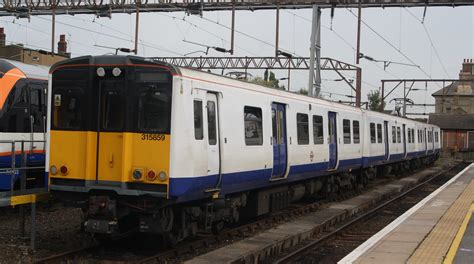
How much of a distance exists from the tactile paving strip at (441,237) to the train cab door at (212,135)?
3.36 m

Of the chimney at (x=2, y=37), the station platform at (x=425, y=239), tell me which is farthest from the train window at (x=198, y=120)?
the chimney at (x=2, y=37)

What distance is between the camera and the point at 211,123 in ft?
29.8

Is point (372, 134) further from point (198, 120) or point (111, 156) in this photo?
point (111, 156)

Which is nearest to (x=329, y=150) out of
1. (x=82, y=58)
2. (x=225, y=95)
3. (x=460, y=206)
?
(x=460, y=206)

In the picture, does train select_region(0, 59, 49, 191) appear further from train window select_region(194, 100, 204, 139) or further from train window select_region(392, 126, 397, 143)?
train window select_region(392, 126, 397, 143)

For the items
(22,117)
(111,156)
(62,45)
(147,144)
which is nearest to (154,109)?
(147,144)

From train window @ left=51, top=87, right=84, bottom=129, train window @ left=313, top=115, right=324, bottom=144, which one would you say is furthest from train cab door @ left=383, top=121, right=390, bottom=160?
train window @ left=51, top=87, right=84, bottom=129

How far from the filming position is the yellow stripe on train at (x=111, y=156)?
8031mm

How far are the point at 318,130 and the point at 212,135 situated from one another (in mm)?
6227

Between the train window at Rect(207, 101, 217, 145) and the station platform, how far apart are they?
284 cm

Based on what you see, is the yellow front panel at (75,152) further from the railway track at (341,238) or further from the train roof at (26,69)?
the train roof at (26,69)

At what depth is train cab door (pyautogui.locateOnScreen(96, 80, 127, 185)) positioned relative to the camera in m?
8.23

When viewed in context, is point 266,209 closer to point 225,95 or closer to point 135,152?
point 225,95

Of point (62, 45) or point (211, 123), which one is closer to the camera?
point (211, 123)
